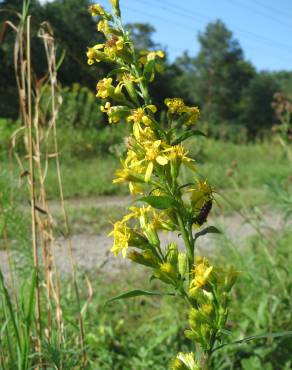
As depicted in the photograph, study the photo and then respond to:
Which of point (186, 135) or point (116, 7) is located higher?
point (116, 7)

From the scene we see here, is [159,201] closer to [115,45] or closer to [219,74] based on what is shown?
[115,45]

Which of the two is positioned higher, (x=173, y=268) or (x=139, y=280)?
(x=173, y=268)

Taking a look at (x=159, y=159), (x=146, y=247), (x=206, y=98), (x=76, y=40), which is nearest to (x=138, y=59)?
(x=159, y=159)

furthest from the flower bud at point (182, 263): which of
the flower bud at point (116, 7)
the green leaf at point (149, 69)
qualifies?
the flower bud at point (116, 7)

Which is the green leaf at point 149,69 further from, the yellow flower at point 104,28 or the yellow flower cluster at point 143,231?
the yellow flower cluster at point 143,231

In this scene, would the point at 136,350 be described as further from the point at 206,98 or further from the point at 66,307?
the point at 206,98

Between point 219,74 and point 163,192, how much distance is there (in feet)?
100

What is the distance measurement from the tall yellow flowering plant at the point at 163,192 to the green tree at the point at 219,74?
27.6 metres

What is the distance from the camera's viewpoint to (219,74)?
30.6 metres

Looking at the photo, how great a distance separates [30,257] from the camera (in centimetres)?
174

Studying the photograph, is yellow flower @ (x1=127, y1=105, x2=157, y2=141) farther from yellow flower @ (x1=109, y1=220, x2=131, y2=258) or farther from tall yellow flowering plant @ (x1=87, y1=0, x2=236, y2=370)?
yellow flower @ (x1=109, y1=220, x2=131, y2=258)

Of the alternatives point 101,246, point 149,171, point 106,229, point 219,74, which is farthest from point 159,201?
point 219,74

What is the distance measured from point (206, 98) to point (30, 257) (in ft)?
95.8

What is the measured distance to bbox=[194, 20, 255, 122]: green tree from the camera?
29.9 m
